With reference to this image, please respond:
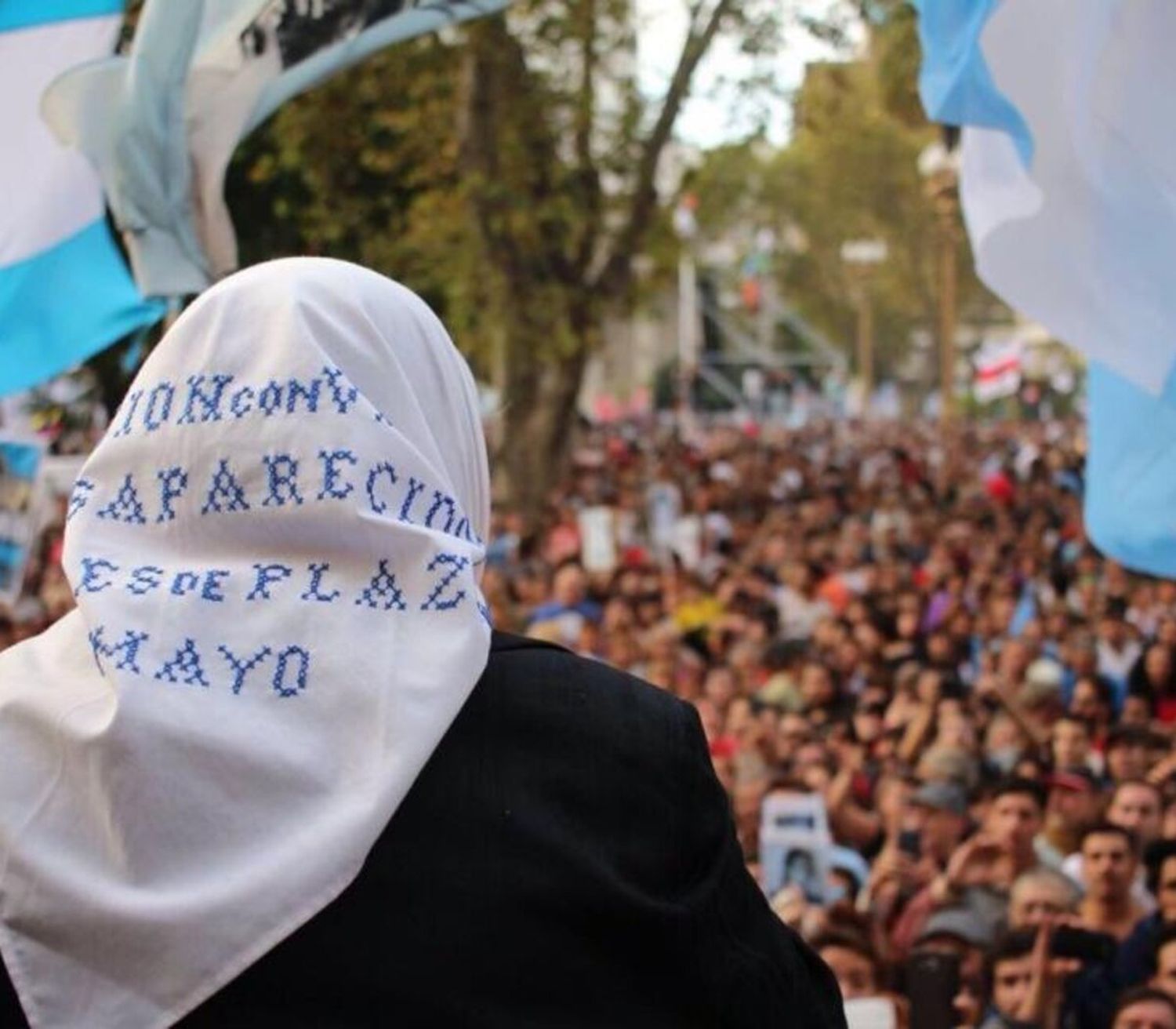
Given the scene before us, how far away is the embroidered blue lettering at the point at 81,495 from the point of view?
2.35 m

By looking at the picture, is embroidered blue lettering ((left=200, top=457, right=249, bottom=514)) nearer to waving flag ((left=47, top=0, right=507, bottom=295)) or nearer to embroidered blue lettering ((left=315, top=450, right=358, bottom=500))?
embroidered blue lettering ((left=315, top=450, right=358, bottom=500))

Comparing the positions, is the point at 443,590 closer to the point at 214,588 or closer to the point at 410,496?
the point at 410,496

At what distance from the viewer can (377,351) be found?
91.7 inches

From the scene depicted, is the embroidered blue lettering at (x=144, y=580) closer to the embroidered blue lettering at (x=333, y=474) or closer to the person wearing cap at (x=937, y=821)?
the embroidered blue lettering at (x=333, y=474)

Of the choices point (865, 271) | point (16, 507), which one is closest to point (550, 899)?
point (16, 507)

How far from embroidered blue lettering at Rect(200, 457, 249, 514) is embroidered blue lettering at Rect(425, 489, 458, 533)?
168 mm

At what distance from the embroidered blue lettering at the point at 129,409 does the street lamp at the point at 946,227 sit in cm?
361

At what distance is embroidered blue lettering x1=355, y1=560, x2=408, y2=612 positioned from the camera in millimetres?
2270

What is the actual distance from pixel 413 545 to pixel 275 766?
23 centimetres

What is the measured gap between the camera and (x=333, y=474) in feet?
7.41

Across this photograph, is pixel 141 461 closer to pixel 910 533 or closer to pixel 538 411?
pixel 538 411

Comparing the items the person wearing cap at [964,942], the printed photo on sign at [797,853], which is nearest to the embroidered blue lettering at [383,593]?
the person wearing cap at [964,942]

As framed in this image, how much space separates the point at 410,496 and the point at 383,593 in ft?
0.31

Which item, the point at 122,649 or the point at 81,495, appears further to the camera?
the point at 81,495
